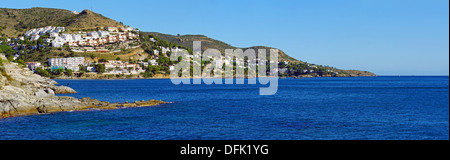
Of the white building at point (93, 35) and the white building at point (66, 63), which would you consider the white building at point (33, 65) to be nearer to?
the white building at point (66, 63)

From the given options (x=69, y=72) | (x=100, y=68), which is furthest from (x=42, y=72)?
(x=100, y=68)

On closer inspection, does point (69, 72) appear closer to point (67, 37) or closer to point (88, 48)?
point (88, 48)

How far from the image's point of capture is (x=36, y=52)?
164875 millimetres

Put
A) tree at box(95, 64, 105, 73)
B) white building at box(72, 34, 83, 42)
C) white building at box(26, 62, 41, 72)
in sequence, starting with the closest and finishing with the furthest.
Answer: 1. white building at box(26, 62, 41, 72)
2. tree at box(95, 64, 105, 73)
3. white building at box(72, 34, 83, 42)

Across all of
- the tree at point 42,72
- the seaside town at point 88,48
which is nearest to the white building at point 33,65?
the seaside town at point 88,48

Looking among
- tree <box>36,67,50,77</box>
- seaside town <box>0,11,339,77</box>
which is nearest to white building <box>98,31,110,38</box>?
seaside town <box>0,11,339,77</box>

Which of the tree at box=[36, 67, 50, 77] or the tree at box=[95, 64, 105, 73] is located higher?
the tree at box=[95, 64, 105, 73]

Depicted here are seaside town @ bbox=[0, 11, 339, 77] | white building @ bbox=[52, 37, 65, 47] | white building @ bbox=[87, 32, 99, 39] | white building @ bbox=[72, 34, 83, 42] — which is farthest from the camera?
white building @ bbox=[87, 32, 99, 39]

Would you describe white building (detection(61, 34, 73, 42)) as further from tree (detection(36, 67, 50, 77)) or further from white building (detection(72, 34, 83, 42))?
tree (detection(36, 67, 50, 77))

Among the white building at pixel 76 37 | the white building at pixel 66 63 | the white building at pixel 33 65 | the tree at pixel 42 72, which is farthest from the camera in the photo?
the white building at pixel 76 37

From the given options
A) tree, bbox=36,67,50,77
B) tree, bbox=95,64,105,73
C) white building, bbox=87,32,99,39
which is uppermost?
white building, bbox=87,32,99,39
